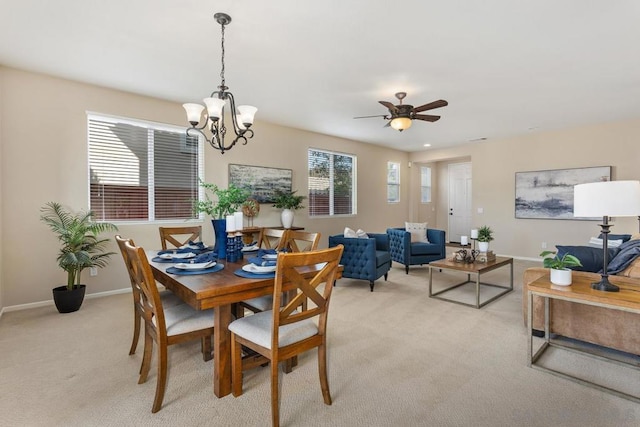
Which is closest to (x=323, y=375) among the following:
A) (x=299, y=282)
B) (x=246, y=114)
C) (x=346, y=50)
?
(x=299, y=282)

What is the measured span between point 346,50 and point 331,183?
390 centimetres

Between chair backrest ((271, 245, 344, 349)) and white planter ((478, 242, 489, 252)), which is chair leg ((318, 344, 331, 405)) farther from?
white planter ((478, 242, 489, 252))

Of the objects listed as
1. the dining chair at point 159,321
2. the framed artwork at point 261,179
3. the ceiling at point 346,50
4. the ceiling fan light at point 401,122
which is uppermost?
the ceiling at point 346,50

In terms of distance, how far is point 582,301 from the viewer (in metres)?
2.00

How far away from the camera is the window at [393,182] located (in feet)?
26.6

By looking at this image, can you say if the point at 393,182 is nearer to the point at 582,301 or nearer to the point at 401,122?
the point at 401,122

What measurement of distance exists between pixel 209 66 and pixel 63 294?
9.51 ft

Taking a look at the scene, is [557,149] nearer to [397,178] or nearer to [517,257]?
[517,257]

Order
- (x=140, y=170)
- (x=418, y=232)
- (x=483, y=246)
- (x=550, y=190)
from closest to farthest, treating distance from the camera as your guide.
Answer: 1. (x=483, y=246)
2. (x=140, y=170)
3. (x=418, y=232)
4. (x=550, y=190)

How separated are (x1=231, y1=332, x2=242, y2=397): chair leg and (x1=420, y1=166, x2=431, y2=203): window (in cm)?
796

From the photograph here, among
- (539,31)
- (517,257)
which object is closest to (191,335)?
(539,31)

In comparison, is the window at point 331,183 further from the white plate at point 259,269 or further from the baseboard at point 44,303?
the white plate at point 259,269

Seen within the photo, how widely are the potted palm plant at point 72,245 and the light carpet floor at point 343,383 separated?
26cm

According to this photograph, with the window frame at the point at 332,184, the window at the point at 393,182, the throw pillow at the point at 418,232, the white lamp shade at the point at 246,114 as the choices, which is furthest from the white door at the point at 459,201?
the white lamp shade at the point at 246,114
